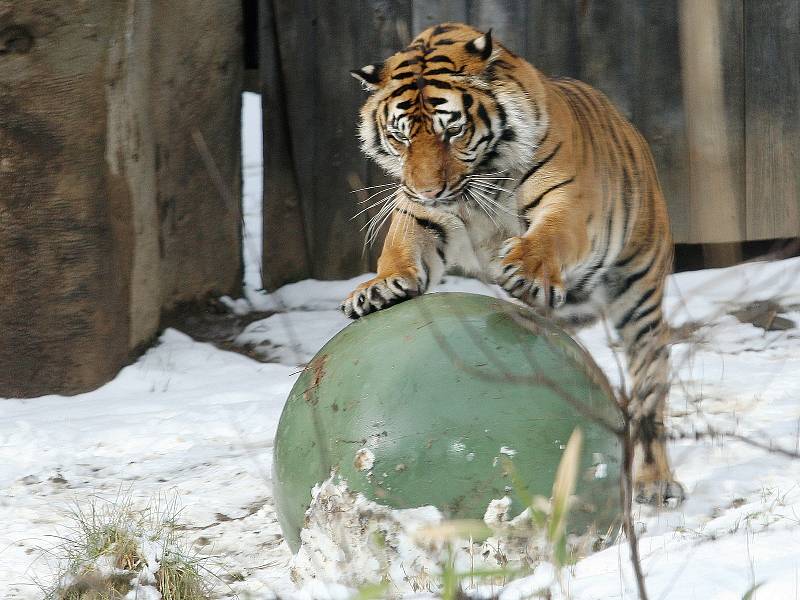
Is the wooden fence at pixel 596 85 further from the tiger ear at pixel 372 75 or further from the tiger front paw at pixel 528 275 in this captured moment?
the tiger front paw at pixel 528 275

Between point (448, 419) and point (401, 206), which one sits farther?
point (401, 206)

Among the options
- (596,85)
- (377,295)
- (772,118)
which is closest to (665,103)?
(596,85)

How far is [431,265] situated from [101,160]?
1973 millimetres

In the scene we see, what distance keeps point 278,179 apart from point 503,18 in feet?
5.12

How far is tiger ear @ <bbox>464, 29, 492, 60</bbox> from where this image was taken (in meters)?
3.86

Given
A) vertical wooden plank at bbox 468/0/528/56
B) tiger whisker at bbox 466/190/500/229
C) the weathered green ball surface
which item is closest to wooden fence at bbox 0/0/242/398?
tiger whisker at bbox 466/190/500/229

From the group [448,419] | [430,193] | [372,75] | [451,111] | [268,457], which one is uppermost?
[372,75]

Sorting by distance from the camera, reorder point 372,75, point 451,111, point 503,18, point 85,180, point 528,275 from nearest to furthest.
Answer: point 528,275 → point 451,111 → point 372,75 → point 85,180 → point 503,18

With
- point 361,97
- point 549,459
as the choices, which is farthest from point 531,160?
point 361,97

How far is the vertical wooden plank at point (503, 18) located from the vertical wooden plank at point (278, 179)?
3.64 ft

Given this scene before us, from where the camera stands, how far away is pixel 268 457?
449cm

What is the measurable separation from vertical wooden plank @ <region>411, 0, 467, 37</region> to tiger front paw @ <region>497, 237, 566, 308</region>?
10.0 feet

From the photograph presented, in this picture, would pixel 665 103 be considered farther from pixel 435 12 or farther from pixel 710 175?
pixel 435 12

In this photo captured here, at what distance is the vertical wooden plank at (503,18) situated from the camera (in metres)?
6.16
